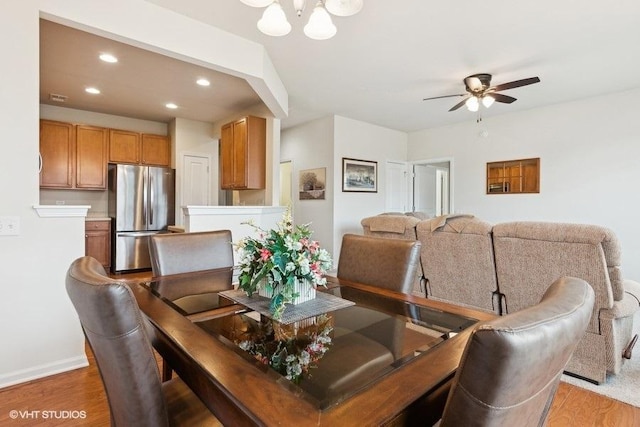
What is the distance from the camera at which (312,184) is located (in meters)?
5.93

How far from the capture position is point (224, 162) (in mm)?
4969

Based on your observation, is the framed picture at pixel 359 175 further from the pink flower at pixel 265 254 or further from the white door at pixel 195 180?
the pink flower at pixel 265 254

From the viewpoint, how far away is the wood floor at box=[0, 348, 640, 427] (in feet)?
5.64

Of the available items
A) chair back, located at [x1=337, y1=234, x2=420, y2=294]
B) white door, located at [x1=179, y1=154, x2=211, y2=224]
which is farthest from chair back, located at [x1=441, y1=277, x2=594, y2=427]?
white door, located at [x1=179, y1=154, x2=211, y2=224]

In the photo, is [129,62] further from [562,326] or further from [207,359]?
[562,326]

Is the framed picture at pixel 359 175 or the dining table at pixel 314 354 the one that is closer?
the dining table at pixel 314 354

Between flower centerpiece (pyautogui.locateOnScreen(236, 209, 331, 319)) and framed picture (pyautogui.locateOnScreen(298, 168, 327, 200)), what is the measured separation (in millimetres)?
4297

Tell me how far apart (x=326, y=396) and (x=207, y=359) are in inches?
13.5

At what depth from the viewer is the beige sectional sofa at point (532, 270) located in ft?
6.59

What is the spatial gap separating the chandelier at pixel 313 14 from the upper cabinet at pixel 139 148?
4.53 metres

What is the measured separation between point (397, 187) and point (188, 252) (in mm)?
5323

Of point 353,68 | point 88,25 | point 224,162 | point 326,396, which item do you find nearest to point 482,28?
point 353,68

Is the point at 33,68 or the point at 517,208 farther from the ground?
the point at 33,68

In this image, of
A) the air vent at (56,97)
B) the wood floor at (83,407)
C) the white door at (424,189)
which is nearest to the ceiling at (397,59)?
the air vent at (56,97)
